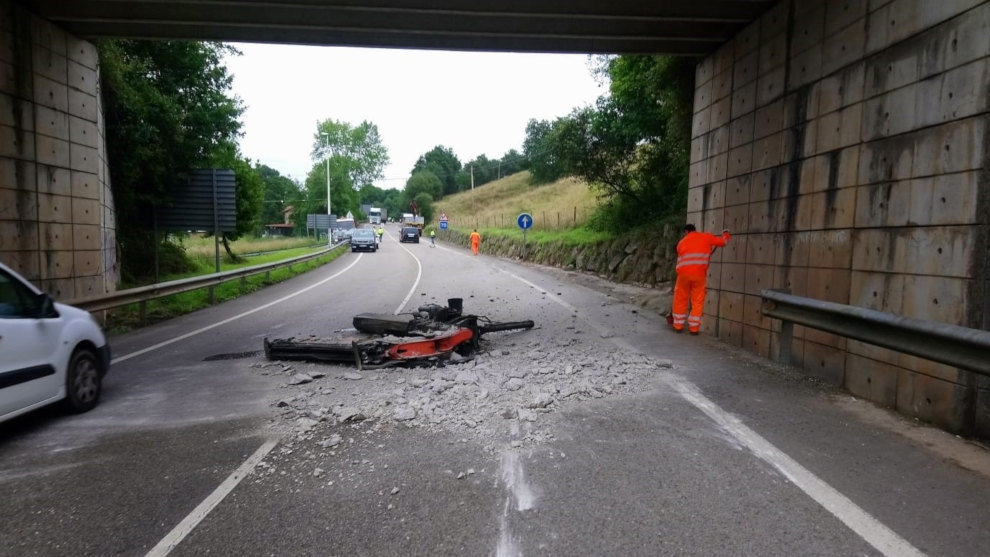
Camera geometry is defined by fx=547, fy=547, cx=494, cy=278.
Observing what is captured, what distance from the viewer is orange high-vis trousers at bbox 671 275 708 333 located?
9.10 meters

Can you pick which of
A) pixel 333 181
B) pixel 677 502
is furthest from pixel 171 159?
pixel 333 181

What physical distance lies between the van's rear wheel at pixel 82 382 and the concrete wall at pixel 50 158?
144 inches

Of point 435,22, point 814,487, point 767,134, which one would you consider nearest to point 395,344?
point 814,487

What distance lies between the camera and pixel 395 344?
270 inches

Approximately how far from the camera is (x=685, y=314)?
9.41 m

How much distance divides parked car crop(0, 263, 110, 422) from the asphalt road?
12.0 inches

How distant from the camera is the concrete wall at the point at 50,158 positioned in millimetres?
7812

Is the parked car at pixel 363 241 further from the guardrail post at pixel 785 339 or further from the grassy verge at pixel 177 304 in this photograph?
the guardrail post at pixel 785 339

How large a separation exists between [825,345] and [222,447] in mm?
6250

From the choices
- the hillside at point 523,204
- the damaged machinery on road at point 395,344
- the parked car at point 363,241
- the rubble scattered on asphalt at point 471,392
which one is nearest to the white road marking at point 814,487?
the rubble scattered on asphalt at point 471,392

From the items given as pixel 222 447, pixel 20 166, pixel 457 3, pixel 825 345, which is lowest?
pixel 222 447

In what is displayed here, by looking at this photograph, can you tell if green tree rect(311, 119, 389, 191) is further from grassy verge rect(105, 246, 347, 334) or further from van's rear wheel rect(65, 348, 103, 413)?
van's rear wheel rect(65, 348, 103, 413)

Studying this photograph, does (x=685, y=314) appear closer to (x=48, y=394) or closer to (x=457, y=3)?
(x=457, y=3)

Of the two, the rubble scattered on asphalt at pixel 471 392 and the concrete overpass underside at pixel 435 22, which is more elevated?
the concrete overpass underside at pixel 435 22
